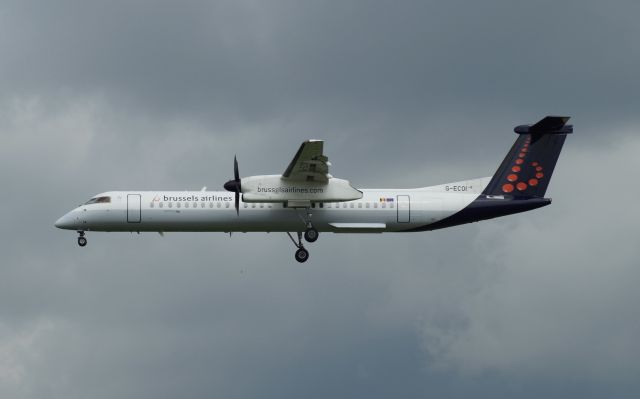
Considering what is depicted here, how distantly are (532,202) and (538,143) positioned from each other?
291 cm

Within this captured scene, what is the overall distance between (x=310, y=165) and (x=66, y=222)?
12483 mm

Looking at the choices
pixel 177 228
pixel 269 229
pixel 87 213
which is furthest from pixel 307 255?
pixel 87 213

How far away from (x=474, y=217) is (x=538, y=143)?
486 cm

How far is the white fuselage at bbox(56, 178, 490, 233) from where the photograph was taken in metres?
63.0

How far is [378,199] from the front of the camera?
2500 inches

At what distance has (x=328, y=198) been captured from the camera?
62.0 metres

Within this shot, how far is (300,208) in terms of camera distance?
2475 inches

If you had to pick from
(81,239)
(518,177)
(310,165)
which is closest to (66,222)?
(81,239)

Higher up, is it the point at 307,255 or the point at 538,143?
the point at 538,143

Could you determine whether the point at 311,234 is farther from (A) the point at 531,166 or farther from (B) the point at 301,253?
(A) the point at 531,166

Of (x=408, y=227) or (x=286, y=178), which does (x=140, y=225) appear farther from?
(x=408, y=227)

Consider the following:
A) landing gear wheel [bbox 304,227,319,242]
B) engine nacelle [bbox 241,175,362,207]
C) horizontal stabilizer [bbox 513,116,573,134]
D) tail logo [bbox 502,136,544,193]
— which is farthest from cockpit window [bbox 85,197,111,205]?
horizontal stabilizer [bbox 513,116,573,134]

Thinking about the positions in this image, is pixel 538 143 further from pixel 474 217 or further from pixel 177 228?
pixel 177 228

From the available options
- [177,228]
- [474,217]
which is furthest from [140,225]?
[474,217]
